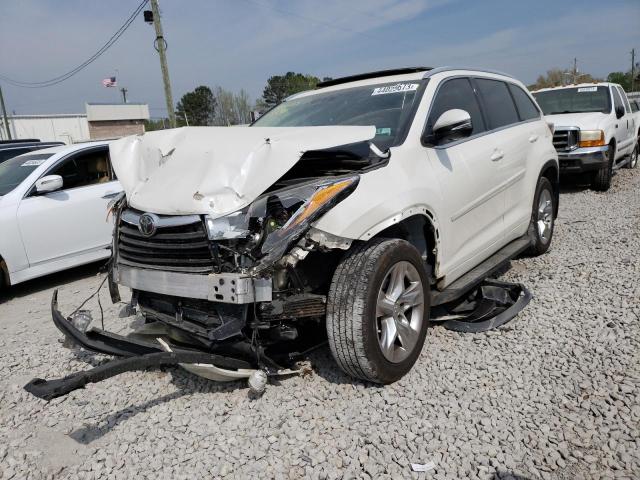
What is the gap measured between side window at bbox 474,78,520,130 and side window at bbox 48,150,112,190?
4681mm

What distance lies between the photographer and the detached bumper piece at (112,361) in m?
2.27

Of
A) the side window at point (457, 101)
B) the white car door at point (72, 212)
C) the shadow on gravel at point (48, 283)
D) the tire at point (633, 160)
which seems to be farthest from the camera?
the tire at point (633, 160)

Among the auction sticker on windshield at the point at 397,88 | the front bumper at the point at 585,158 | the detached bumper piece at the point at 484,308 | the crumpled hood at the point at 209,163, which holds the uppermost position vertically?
the auction sticker on windshield at the point at 397,88

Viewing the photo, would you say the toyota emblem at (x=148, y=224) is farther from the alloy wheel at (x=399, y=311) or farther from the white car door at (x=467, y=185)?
the white car door at (x=467, y=185)

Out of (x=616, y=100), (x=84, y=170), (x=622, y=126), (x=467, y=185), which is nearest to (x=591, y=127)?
(x=622, y=126)

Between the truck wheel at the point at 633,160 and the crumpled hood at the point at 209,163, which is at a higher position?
the crumpled hood at the point at 209,163

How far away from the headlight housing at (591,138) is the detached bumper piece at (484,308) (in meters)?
6.07

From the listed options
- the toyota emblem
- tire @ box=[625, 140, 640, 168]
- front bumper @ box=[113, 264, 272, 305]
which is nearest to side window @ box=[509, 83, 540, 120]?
front bumper @ box=[113, 264, 272, 305]

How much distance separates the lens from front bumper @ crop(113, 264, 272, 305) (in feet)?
8.22

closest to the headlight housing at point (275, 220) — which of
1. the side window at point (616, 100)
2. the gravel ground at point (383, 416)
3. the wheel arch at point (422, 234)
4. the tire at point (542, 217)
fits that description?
the wheel arch at point (422, 234)

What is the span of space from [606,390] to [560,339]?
66 centimetres

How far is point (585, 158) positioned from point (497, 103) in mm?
5340

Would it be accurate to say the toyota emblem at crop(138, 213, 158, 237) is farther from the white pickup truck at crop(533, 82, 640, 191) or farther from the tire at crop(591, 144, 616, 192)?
the tire at crop(591, 144, 616, 192)

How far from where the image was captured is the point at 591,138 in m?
8.89
